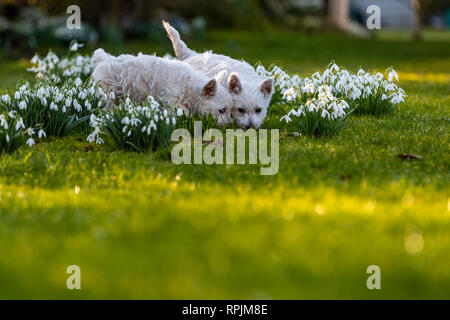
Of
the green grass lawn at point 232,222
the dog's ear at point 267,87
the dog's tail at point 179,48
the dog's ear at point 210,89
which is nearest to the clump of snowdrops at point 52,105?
the green grass lawn at point 232,222

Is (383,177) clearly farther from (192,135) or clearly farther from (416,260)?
(192,135)

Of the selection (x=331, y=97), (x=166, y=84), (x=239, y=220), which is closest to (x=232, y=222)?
(x=239, y=220)

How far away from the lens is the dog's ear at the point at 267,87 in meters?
7.73

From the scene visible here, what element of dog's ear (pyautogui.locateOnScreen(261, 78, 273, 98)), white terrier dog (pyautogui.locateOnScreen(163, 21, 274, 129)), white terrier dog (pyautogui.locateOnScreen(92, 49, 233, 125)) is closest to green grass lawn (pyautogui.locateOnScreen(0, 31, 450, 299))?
white terrier dog (pyautogui.locateOnScreen(163, 21, 274, 129))

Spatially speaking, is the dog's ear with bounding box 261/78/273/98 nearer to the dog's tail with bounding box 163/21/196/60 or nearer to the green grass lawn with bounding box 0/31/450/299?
the green grass lawn with bounding box 0/31/450/299

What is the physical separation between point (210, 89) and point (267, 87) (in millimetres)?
768

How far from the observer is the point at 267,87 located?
25.6 ft

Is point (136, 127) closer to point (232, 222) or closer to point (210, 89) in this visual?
point (210, 89)

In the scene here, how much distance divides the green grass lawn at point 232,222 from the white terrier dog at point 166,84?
3.55 feet

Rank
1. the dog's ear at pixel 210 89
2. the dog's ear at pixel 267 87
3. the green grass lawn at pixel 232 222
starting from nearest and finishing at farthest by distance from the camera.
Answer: the green grass lawn at pixel 232 222 < the dog's ear at pixel 210 89 < the dog's ear at pixel 267 87

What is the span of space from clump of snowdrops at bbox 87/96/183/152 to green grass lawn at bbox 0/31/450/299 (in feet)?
0.72

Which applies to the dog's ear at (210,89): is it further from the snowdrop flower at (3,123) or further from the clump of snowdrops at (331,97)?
the snowdrop flower at (3,123)

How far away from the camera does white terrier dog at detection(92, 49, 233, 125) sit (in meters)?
7.64

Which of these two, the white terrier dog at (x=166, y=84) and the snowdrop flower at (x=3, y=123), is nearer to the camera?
the snowdrop flower at (x=3, y=123)
